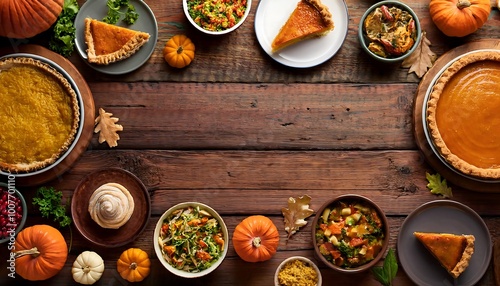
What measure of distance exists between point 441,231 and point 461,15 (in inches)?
56.5

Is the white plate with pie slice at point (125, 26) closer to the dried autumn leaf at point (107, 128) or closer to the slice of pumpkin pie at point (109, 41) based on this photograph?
the slice of pumpkin pie at point (109, 41)

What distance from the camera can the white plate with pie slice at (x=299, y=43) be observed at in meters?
4.46

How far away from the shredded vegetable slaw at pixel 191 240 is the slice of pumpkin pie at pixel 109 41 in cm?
111

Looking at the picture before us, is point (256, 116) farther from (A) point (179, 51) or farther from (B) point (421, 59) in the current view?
(B) point (421, 59)

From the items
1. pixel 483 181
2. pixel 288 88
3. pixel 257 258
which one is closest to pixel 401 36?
pixel 288 88

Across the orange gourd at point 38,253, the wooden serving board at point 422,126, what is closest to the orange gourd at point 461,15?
the wooden serving board at point 422,126

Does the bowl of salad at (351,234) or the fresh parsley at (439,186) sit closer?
the bowl of salad at (351,234)

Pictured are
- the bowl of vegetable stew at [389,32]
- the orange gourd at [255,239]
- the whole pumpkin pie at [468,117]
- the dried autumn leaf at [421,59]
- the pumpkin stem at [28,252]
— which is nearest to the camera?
the pumpkin stem at [28,252]

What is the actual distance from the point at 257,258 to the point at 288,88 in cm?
117

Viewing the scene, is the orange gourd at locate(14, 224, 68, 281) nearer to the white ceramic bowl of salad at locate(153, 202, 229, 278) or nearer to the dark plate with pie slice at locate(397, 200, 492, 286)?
the white ceramic bowl of salad at locate(153, 202, 229, 278)

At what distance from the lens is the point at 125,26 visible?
4.45m

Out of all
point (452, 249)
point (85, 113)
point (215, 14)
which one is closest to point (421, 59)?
point (452, 249)

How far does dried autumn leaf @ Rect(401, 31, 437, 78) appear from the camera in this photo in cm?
450

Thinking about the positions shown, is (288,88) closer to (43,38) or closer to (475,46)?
(475,46)
